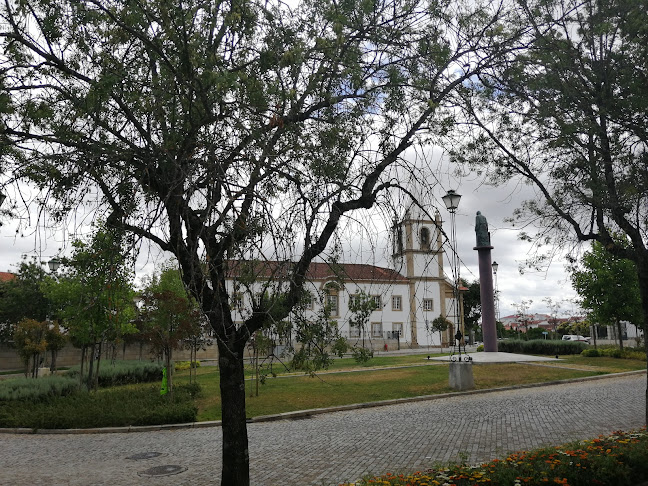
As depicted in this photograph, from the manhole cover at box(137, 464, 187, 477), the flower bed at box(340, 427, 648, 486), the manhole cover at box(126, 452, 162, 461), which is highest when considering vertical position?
the flower bed at box(340, 427, 648, 486)

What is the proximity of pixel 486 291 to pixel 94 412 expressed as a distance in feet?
76.9

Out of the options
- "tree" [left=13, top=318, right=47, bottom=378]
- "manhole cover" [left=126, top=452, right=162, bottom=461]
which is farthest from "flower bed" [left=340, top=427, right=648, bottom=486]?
"tree" [left=13, top=318, right=47, bottom=378]

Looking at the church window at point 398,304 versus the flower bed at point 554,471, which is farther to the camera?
the church window at point 398,304

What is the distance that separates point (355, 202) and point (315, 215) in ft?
3.25

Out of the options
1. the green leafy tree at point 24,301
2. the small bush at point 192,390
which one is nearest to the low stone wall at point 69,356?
the green leafy tree at point 24,301

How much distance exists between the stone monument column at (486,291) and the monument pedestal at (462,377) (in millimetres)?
13310

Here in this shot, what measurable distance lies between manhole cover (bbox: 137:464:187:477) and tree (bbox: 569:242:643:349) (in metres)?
25.3

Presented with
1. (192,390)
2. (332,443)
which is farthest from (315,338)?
(192,390)

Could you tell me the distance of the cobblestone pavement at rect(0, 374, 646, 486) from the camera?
835 cm

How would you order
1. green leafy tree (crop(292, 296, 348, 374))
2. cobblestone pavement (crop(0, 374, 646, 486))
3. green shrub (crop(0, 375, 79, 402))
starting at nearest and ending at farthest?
green leafy tree (crop(292, 296, 348, 374)) < cobblestone pavement (crop(0, 374, 646, 486)) < green shrub (crop(0, 375, 79, 402))

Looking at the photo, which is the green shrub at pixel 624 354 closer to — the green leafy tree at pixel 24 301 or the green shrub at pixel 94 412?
the green shrub at pixel 94 412

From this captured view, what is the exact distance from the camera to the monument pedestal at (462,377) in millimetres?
17750

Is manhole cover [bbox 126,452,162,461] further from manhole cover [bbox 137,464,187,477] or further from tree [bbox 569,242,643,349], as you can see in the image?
tree [bbox 569,242,643,349]

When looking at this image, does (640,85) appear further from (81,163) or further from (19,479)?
(19,479)
